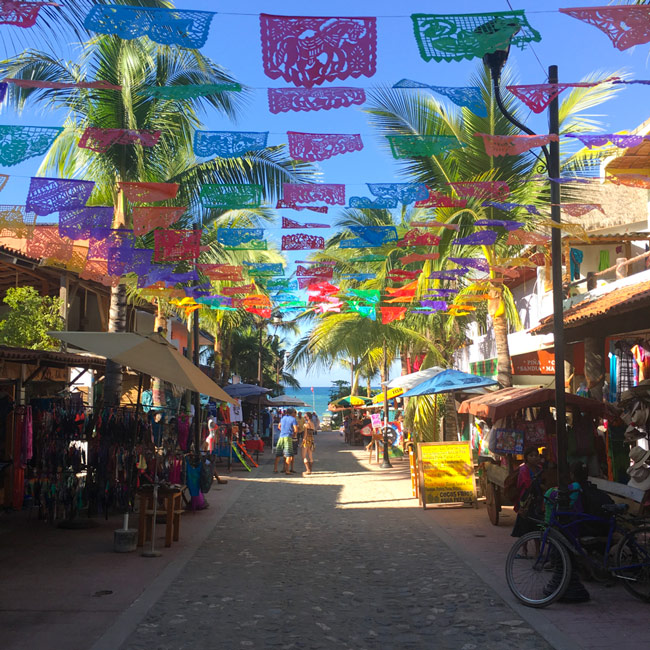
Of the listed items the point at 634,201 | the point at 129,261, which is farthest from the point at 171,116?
the point at 634,201

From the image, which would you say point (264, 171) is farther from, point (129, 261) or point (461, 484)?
point (461, 484)

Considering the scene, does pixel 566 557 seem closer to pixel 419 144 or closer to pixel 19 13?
pixel 419 144

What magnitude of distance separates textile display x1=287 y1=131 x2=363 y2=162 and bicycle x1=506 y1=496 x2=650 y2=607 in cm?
506

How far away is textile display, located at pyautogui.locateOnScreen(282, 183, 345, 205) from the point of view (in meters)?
10.8

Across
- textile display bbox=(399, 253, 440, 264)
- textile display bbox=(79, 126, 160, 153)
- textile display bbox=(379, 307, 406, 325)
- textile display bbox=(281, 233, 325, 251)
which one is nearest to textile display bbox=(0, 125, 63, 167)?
textile display bbox=(79, 126, 160, 153)

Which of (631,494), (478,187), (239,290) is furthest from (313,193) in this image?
(239,290)

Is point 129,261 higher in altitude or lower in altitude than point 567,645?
higher

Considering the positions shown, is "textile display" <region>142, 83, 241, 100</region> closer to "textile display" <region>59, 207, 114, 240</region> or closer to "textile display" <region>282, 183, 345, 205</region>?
"textile display" <region>282, 183, 345, 205</region>

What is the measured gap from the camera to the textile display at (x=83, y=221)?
438 inches

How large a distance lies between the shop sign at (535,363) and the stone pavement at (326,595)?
30.7ft

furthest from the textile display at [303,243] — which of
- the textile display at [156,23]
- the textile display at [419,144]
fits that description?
the textile display at [156,23]

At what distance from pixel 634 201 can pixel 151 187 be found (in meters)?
15.9

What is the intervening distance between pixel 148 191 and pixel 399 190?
382cm

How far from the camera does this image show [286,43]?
6879 millimetres
